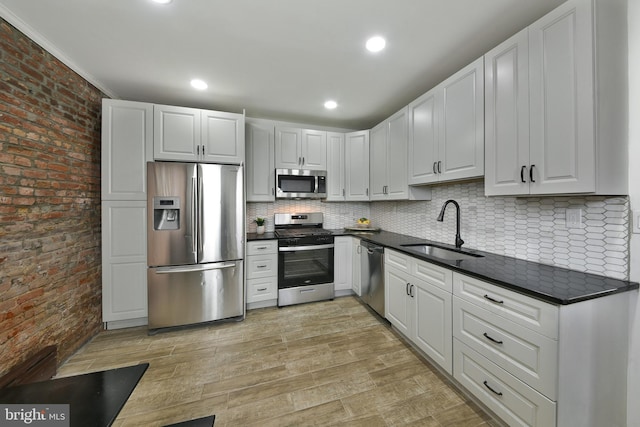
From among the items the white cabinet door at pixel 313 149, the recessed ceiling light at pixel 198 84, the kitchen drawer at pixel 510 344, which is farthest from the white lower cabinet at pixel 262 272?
the kitchen drawer at pixel 510 344

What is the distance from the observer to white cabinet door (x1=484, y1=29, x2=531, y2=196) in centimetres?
152

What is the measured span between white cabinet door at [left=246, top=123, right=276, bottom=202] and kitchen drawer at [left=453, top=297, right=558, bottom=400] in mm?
2607

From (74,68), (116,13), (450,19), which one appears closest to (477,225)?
(450,19)

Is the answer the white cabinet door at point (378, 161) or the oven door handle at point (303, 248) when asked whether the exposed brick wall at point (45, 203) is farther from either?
the white cabinet door at point (378, 161)

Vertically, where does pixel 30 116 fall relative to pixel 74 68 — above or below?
below

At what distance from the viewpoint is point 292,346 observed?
2254mm

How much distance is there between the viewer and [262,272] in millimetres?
3033

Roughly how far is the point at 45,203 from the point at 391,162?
11.1 feet

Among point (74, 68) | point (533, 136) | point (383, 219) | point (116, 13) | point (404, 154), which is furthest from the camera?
point (383, 219)

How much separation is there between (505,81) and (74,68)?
3643 millimetres

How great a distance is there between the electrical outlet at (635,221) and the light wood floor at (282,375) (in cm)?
143

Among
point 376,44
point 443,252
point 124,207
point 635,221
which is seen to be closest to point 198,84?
point 124,207

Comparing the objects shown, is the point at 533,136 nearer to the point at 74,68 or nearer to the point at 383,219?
the point at 383,219

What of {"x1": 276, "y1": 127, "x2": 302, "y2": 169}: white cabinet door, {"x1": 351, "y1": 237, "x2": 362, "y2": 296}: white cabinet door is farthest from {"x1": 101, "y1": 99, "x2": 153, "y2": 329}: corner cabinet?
{"x1": 351, "y1": 237, "x2": 362, "y2": 296}: white cabinet door
